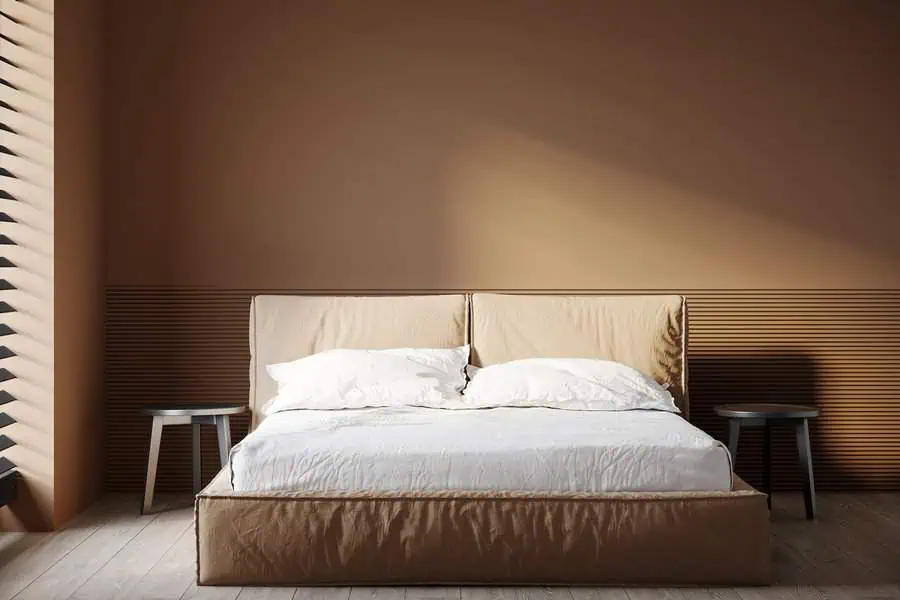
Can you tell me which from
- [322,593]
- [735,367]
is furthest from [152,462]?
[735,367]

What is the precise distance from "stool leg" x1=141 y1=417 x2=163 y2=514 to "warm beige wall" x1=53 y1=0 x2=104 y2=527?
331 millimetres

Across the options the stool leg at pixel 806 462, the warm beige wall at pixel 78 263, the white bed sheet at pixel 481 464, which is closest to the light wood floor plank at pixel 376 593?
the white bed sheet at pixel 481 464

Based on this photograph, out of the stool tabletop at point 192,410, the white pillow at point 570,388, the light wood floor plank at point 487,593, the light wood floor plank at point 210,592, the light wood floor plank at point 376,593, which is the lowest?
the light wood floor plank at point 487,593

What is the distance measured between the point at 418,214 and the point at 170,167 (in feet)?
4.12

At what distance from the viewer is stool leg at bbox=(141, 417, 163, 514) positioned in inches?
173

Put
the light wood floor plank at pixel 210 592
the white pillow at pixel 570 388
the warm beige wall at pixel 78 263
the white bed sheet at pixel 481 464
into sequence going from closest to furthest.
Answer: the light wood floor plank at pixel 210 592
the white bed sheet at pixel 481 464
the white pillow at pixel 570 388
the warm beige wall at pixel 78 263

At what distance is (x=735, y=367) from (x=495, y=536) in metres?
2.20

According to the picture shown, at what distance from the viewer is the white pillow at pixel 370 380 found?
410 cm

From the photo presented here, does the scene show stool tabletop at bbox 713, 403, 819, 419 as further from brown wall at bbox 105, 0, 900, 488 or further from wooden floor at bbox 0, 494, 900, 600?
brown wall at bbox 105, 0, 900, 488

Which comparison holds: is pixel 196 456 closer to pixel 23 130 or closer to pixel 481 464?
pixel 23 130

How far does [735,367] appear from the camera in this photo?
4988mm

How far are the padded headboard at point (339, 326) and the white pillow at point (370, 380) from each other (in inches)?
6.9

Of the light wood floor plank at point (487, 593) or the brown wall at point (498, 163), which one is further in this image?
the brown wall at point (498, 163)

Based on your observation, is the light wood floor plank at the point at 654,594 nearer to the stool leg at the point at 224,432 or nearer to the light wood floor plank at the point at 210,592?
the light wood floor plank at the point at 210,592
